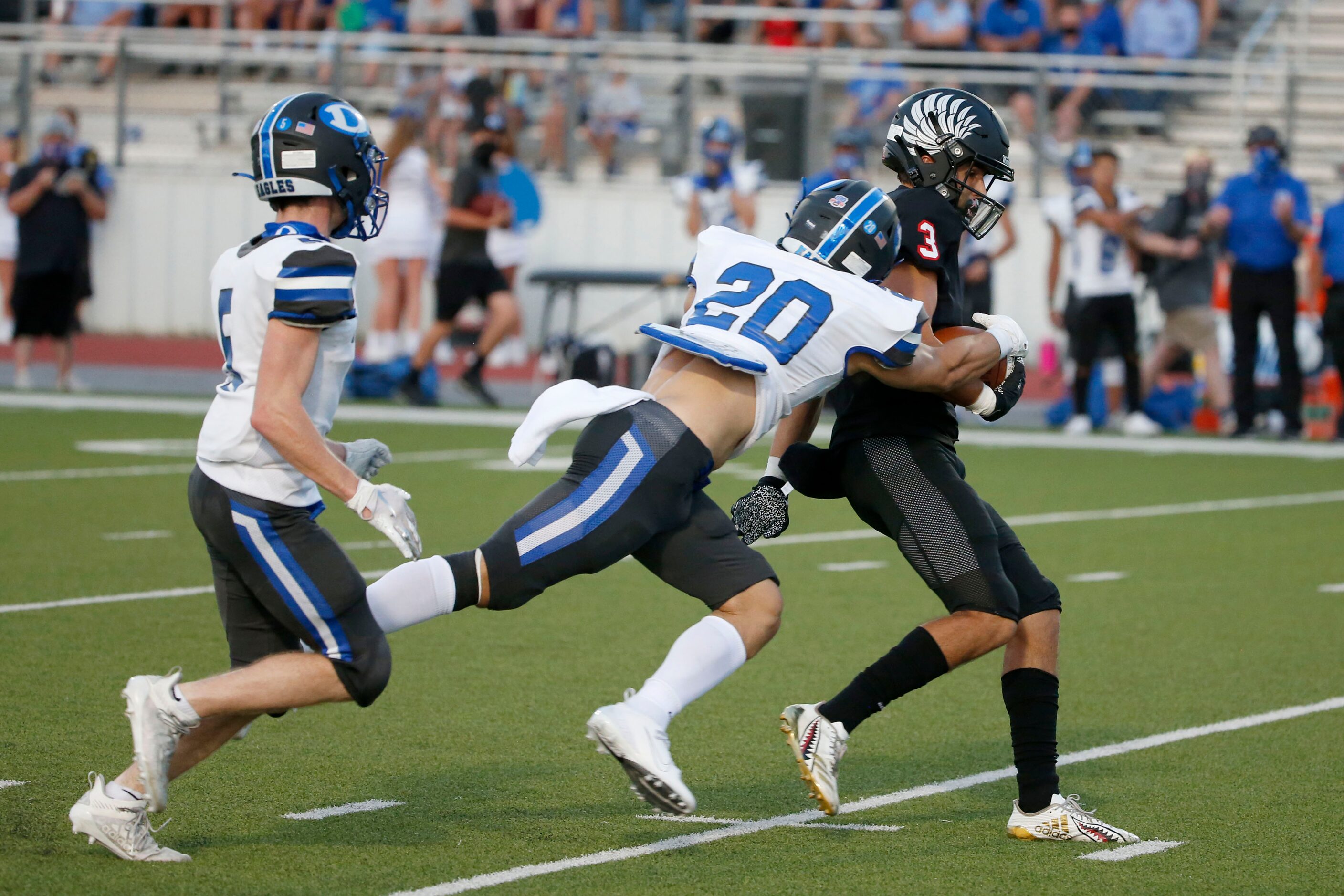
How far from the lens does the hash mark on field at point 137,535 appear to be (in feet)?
28.2

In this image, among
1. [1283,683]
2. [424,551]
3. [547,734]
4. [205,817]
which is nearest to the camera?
[205,817]

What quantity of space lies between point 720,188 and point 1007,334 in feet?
36.7

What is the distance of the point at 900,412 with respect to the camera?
4.51 meters

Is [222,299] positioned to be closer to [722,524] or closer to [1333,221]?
[722,524]

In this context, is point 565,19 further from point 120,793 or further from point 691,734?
point 120,793

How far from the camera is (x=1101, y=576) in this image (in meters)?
8.24

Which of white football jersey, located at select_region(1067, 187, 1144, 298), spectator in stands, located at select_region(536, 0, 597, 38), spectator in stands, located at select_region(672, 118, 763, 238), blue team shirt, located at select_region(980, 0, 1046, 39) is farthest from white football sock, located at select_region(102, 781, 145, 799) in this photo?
spectator in stands, located at select_region(536, 0, 597, 38)

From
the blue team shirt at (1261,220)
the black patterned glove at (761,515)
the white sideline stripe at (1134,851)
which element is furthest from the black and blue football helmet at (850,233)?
the blue team shirt at (1261,220)

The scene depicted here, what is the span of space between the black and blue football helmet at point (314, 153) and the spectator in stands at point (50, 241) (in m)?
11.4

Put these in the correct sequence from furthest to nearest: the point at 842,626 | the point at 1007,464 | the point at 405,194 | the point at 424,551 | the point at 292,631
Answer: the point at 405,194 → the point at 1007,464 → the point at 424,551 → the point at 842,626 → the point at 292,631

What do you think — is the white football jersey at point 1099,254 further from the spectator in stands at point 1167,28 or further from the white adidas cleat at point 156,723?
the white adidas cleat at point 156,723

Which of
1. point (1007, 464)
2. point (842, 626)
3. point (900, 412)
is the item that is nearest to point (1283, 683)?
point (842, 626)

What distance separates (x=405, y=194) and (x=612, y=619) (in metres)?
9.40

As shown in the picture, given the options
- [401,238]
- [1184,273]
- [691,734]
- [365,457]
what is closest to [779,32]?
[401,238]
